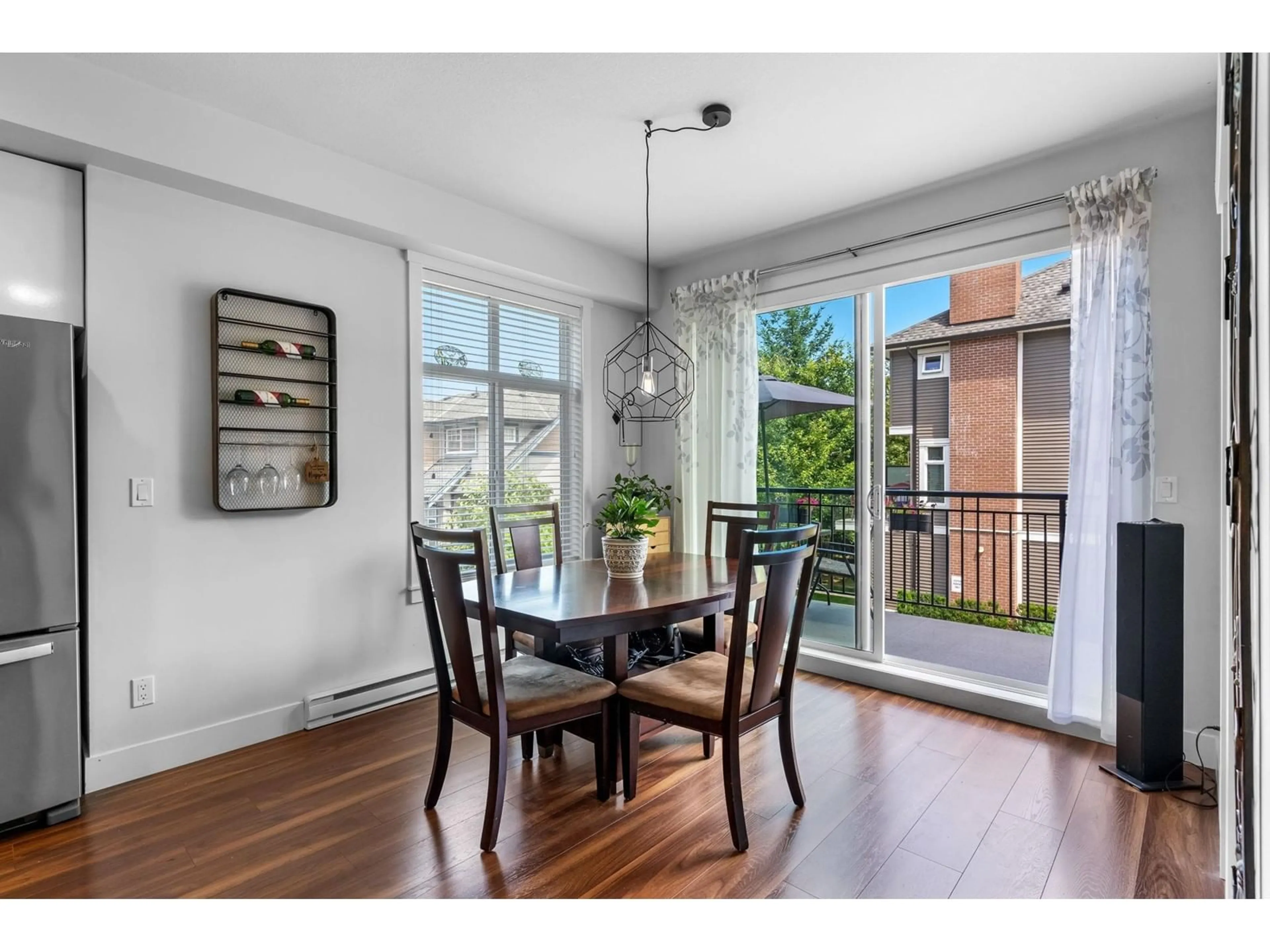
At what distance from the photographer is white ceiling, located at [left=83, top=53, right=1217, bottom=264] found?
89.3 inches

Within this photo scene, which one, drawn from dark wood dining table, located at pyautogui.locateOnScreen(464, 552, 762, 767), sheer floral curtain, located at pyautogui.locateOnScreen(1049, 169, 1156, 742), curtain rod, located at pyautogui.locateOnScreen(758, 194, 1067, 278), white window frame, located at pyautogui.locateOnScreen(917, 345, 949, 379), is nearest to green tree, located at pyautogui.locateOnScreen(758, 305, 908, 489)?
curtain rod, located at pyautogui.locateOnScreen(758, 194, 1067, 278)

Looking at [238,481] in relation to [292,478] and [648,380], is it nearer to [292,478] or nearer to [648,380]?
[292,478]

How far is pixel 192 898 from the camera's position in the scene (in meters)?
1.76

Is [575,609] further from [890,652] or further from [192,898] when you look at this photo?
[890,652]

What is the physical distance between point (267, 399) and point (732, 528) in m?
2.36

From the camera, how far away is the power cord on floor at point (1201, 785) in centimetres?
224

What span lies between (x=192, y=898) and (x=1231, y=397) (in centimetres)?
279

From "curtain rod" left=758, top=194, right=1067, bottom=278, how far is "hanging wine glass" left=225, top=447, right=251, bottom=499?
10.0 feet

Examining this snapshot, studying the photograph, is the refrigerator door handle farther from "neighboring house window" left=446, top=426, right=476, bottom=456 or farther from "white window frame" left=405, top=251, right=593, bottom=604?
"neighboring house window" left=446, top=426, right=476, bottom=456

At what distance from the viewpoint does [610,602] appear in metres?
2.27

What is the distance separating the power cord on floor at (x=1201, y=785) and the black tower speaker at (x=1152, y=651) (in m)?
0.02

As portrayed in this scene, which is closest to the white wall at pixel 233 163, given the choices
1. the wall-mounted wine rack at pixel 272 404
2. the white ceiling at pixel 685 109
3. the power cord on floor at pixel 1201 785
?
the white ceiling at pixel 685 109

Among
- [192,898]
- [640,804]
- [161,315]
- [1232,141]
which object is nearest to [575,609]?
[640,804]

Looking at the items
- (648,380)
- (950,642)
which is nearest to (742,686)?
(648,380)
